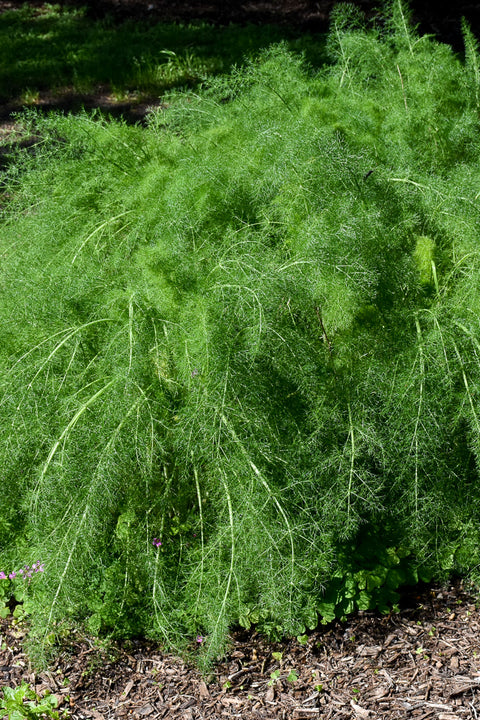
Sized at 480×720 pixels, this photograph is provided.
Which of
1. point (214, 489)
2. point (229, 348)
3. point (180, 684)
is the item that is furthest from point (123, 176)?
point (180, 684)

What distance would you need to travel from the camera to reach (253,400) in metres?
2.39

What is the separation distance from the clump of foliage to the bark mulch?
11cm

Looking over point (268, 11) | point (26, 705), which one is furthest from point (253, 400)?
point (268, 11)

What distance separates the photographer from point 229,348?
7.73 ft

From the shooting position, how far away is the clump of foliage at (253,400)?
2363 mm

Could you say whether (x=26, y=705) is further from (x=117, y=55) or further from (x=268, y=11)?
(x=268, y=11)

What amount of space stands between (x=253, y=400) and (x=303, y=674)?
0.95 meters

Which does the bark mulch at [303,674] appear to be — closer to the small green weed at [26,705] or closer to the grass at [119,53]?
the small green weed at [26,705]

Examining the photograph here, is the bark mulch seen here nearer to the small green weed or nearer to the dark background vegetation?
the small green weed

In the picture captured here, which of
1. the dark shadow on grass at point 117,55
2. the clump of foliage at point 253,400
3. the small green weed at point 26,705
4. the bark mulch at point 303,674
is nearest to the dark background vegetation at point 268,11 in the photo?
the dark shadow on grass at point 117,55

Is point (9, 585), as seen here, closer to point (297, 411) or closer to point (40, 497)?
point (40, 497)

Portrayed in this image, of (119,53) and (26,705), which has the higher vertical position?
(119,53)

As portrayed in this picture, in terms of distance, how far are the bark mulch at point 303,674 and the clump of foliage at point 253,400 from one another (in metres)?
0.11

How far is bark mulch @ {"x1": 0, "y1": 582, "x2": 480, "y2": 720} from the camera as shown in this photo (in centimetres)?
236
